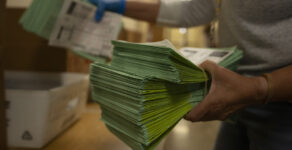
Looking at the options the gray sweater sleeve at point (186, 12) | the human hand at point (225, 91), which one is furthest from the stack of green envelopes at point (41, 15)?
the human hand at point (225, 91)

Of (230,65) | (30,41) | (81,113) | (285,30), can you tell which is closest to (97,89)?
(230,65)

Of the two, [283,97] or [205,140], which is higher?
[283,97]

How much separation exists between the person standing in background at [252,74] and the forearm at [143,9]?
0.04 meters

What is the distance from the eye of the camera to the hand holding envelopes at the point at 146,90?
1.18 ft

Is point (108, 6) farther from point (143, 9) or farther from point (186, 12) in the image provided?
point (186, 12)

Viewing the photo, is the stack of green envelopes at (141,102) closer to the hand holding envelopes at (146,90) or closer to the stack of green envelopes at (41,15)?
the hand holding envelopes at (146,90)

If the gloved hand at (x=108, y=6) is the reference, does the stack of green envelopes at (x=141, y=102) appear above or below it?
below

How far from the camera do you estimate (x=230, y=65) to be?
1.70ft

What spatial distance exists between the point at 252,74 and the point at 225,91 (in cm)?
21

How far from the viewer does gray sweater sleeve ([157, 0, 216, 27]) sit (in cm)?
72

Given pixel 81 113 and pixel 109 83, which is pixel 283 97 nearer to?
pixel 109 83

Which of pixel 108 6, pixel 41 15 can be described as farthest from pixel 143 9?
pixel 41 15

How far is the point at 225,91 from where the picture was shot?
0.42 m

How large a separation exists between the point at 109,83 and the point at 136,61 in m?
0.07
